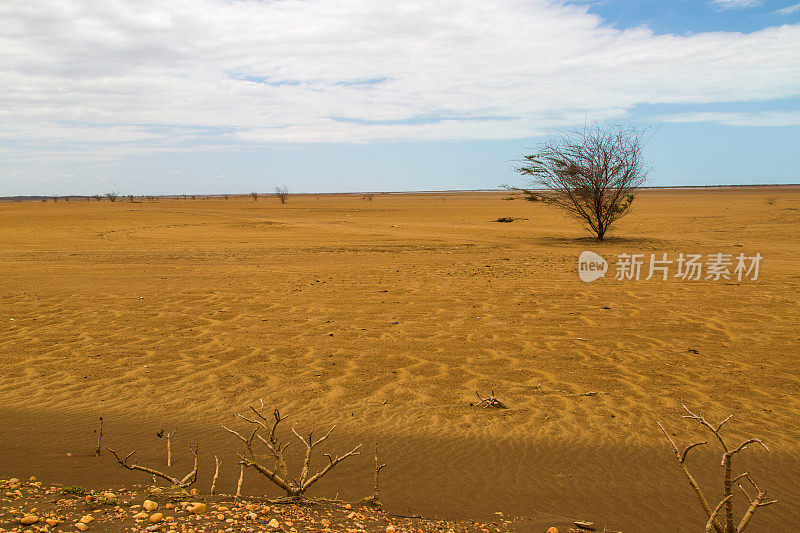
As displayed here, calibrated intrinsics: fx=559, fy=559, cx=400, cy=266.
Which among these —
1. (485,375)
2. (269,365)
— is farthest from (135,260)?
(485,375)

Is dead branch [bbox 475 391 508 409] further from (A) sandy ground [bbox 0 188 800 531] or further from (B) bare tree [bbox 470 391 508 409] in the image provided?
(A) sandy ground [bbox 0 188 800 531]

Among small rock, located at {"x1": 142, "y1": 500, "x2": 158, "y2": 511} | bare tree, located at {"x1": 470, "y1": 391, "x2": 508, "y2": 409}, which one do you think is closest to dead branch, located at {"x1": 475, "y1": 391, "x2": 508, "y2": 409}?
bare tree, located at {"x1": 470, "y1": 391, "x2": 508, "y2": 409}

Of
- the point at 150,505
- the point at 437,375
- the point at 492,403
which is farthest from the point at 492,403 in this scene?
the point at 150,505

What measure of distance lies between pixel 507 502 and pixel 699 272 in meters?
10.1

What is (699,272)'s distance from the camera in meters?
11.7

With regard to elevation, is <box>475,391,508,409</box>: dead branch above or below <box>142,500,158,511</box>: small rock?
below

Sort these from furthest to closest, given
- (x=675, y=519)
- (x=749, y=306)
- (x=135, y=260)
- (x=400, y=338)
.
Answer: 1. (x=135, y=260)
2. (x=749, y=306)
3. (x=400, y=338)
4. (x=675, y=519)

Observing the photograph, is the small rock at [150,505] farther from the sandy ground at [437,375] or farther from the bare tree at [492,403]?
the bare tree at [492,403]

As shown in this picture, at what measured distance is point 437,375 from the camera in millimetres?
A: 5668

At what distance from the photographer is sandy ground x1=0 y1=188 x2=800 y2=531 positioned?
12.3ft

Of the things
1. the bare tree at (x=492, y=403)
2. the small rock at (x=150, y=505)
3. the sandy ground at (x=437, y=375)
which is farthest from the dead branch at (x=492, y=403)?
the small rock at (x=150, y=505)

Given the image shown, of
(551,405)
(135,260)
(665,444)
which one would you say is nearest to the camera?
(665,444)

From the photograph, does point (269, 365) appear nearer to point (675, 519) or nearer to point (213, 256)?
point (675, 519)

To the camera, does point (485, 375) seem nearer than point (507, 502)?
No
